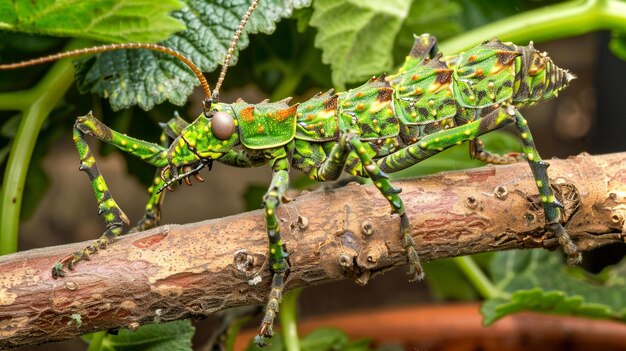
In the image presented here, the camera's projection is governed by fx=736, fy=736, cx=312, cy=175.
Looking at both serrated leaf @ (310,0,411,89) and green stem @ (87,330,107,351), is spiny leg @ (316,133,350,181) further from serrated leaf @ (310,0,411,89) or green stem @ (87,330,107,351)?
green stem @ (87,330,107,351)

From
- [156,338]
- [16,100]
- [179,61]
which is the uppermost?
[16,100]

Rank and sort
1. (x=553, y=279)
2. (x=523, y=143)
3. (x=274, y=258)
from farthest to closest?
(x=553, y=279), (x=523, y=143), (x=274, y=258)

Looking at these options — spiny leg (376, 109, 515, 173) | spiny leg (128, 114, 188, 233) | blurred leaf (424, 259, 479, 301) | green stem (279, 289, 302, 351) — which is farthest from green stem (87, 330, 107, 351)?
blurred leaf (424, 259, 479, 301)

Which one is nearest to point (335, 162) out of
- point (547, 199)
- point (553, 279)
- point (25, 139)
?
point (547, 199)

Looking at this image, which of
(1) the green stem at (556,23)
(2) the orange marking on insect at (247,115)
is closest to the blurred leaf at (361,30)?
(1) the green stem at (556,23)

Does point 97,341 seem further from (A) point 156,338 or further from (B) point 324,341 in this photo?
(B) point 324,341
